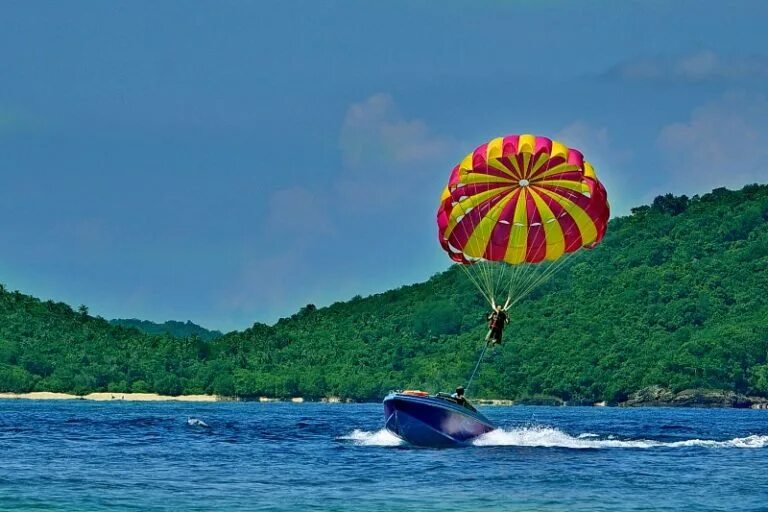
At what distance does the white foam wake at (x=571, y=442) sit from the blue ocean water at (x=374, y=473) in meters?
0.10

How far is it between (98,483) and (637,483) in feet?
57.9

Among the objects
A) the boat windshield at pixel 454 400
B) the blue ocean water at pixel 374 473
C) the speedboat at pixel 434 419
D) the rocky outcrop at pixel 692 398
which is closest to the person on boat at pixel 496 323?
the speedboat at pixel 434 419

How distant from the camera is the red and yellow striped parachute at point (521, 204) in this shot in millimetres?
54062

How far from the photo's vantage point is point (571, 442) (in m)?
64.1

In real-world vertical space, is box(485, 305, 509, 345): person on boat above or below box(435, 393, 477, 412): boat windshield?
above

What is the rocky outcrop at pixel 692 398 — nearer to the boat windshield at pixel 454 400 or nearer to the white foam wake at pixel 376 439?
the white foam wake at pixel 376 439

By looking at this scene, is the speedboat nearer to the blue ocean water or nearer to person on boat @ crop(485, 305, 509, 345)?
the blue ocean water

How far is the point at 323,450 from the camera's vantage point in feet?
197

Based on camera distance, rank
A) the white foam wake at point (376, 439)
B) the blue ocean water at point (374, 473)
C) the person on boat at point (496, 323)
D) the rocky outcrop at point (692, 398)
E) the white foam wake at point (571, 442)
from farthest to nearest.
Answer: the rocky outcrop at point (692, 398) → the white foam wake at point (376, 439) → the white foam wake at point (571, 442) → the person on boat at point (496, 323) → the blue ocean water at point (374, 473)

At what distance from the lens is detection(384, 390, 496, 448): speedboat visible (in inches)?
2143

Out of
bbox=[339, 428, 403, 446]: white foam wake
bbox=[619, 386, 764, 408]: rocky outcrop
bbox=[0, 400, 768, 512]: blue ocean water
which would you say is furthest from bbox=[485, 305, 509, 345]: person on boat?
bbox=[619, 386, 764, 408]: rocky outcrop

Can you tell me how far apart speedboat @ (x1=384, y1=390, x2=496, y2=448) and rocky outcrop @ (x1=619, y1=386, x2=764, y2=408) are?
137 metres

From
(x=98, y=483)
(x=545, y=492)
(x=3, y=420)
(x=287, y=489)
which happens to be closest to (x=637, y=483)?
(x=545, y=492)

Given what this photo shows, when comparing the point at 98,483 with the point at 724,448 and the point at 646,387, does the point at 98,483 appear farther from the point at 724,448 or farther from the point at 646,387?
the point at 646,387
